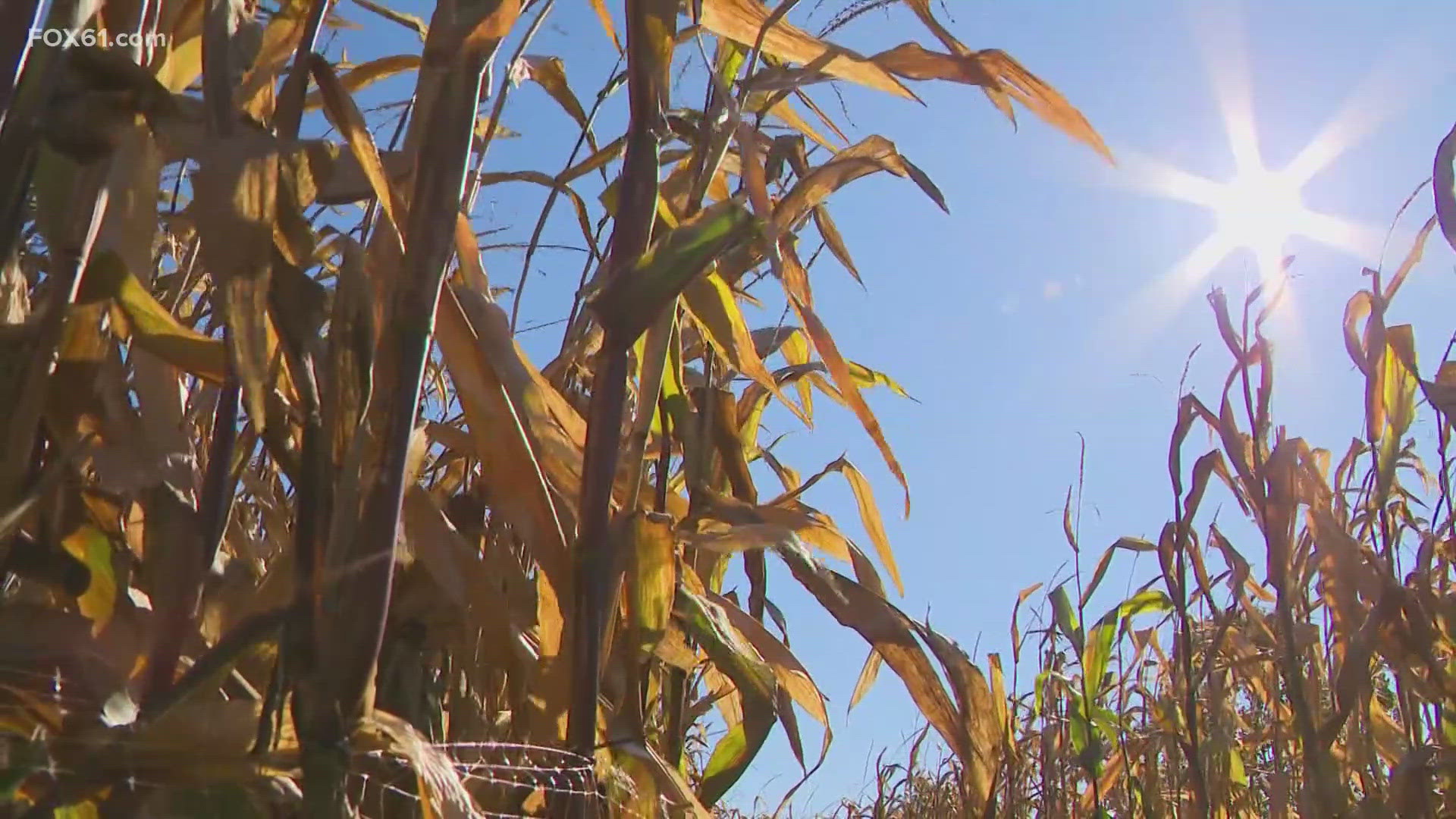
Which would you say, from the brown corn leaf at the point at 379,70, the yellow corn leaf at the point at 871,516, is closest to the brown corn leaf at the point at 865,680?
the yellow corn leaf at the point at 871,516

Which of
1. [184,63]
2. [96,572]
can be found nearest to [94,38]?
[184,63]

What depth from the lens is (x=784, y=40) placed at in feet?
2.47

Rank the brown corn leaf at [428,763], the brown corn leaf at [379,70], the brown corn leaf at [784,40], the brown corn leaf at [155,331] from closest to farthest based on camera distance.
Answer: the brown corn leaf at [428,763] → the brown corn leaf at [155,331] → the brown corn leaf at [784,40] → the brown corn leaf at [379,70]

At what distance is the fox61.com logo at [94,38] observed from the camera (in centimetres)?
49

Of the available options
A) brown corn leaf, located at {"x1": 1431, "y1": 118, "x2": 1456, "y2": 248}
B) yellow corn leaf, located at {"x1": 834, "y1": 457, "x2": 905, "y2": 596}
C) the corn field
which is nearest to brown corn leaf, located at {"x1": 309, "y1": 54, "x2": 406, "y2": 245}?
the corn field

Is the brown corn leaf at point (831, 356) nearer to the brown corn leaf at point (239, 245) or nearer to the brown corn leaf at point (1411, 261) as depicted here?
the brown corn leaf at point (239, 245)

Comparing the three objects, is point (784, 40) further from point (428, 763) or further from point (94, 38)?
point (428, 763)

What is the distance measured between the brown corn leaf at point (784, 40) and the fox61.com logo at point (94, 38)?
0.32 m

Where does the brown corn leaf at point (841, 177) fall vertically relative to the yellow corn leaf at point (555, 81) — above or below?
below

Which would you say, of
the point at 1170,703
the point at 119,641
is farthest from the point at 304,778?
the point at 1170,703

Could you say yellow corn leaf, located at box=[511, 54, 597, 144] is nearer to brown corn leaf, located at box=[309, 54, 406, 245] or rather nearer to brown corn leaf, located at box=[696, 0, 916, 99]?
brown corn leaf, located at box=[696, 0, 916, 99]

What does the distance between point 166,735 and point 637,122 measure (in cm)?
37

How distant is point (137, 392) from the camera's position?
22.3 inches

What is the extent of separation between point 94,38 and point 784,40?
399 mm
